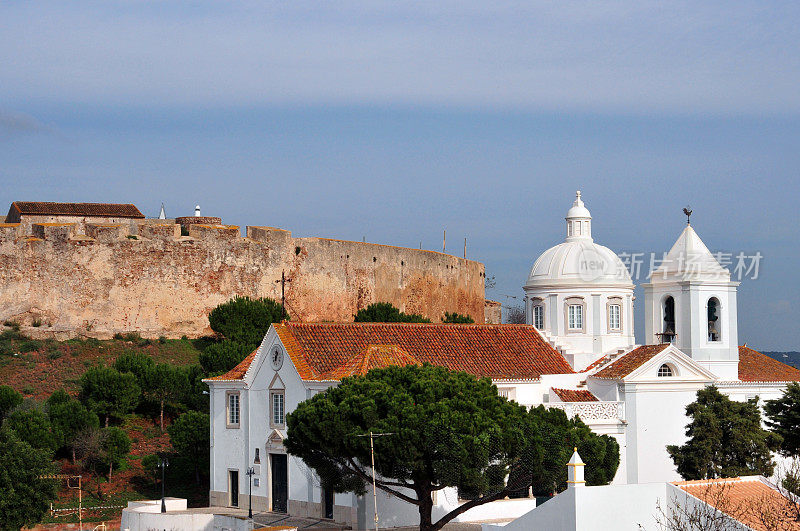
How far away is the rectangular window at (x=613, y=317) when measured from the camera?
3303 centimetres

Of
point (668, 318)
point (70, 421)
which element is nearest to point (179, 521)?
point (70, 421)

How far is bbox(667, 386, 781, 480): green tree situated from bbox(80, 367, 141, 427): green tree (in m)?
17.2

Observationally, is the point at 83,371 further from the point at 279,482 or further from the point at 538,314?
the point at 538,314

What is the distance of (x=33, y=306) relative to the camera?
146 ft

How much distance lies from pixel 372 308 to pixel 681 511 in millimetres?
32829

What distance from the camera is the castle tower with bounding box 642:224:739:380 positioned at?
105 feet

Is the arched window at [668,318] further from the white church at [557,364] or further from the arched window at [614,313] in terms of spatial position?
the arched window at [614,313]

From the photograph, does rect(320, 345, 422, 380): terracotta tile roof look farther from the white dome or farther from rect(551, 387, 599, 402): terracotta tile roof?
the white dome

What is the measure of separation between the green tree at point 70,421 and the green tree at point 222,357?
4954 millimetres

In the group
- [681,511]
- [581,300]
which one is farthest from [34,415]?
[681,511]

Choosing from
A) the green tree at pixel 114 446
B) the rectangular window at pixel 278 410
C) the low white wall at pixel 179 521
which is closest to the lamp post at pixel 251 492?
the low white wall at pixel 179 521

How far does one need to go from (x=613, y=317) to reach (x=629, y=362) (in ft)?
9.08

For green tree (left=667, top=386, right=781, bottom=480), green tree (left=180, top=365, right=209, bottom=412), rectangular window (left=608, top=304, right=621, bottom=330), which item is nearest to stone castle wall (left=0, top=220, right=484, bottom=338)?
green tree (left=180, top=365, right=209, bottom=412)

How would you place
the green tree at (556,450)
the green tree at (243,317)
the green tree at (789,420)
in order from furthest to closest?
the green tree at (243,317) → the green tree at (789,420) → the green tree at (556,450)
